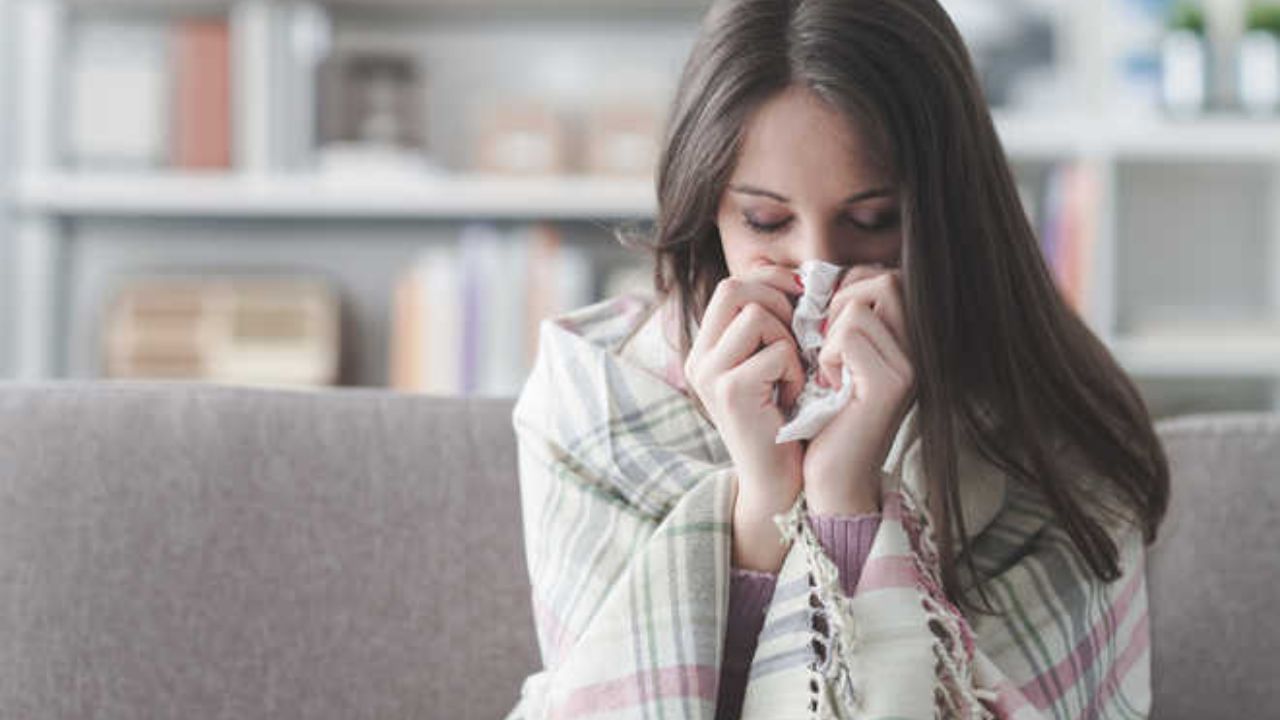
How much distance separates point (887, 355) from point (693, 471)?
17 centimetres

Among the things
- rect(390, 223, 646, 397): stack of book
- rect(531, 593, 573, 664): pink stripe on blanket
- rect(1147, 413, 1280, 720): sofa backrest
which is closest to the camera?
rect(531, 593, 573, 664): pink stripe on blanket

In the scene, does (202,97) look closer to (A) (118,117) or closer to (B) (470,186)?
(A) (118,117)

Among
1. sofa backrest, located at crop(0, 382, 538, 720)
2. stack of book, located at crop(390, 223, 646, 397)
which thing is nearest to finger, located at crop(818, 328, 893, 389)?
sofa backrest, located at crop(0, 382, 538, 720)

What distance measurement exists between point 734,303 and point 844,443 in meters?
0.12

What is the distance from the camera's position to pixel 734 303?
964 millimetres

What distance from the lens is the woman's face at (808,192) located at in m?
0.97

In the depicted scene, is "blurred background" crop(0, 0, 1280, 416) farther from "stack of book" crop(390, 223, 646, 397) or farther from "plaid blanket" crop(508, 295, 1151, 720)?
"plaid blanket" crop(508, 295, 1151, 720)

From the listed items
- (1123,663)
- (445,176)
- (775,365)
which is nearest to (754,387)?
(775,365)

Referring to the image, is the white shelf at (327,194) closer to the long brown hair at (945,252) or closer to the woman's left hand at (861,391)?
the long brown hair at (945,252)

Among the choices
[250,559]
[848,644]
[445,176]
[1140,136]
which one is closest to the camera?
[848,644]

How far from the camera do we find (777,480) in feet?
3.15

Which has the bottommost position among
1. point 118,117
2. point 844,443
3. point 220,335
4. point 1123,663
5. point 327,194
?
point 1123,663

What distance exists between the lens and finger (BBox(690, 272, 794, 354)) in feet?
3.16

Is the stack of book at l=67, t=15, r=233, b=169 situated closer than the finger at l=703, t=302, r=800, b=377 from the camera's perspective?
No
